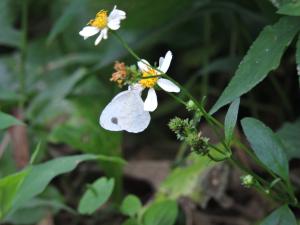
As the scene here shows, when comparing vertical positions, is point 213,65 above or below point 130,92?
below

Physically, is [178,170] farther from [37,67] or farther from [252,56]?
[37,67]

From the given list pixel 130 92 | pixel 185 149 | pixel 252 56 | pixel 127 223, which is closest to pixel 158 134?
pixel 185 149

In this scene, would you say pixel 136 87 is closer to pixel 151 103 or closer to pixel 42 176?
pixel 151 103

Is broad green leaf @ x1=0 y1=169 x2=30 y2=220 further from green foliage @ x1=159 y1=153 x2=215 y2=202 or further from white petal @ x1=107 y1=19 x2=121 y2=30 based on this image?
green foliage @ x1=159 y1=153 x2=215 y2=202

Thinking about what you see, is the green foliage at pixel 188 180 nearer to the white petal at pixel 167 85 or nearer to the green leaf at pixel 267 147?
the green leaf at pixel 267 147

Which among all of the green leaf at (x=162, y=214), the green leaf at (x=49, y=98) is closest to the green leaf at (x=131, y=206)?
the green leaf at (x=162, y=214)
